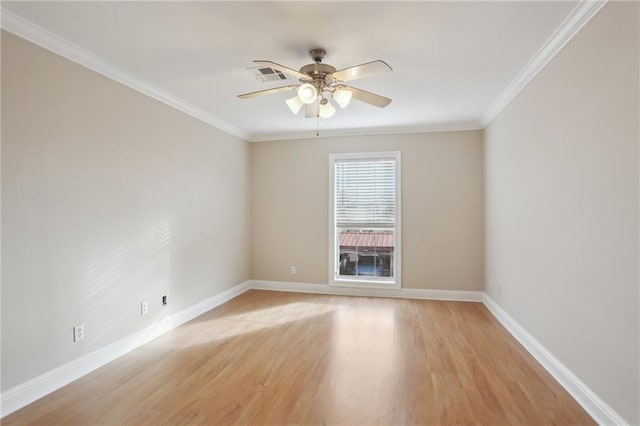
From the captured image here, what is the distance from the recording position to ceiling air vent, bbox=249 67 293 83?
2.93 m

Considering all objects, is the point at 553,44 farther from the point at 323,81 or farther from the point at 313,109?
the point at 313,109

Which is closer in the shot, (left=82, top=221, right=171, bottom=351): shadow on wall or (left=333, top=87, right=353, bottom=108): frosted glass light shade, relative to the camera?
(left=333, top=87, right=353, bottom=108): frosted glass light shade

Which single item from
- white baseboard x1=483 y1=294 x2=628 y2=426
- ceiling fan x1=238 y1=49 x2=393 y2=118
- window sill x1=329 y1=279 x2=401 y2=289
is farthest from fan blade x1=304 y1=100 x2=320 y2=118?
window sill x1=329 y1=279 x2=401 y2=289

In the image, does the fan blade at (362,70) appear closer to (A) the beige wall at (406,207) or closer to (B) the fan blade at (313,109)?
(B) the fan blade at (313,109)

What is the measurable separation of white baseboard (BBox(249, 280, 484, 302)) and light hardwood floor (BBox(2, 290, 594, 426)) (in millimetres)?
846

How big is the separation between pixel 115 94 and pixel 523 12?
3.19 meters

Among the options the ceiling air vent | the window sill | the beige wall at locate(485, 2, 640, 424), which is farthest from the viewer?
the window sill

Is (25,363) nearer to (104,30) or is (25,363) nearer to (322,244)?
(104,30)

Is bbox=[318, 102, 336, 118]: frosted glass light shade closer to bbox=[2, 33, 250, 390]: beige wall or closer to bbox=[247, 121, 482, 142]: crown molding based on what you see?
bbox=[2, 33, 250, 390]: beige wall

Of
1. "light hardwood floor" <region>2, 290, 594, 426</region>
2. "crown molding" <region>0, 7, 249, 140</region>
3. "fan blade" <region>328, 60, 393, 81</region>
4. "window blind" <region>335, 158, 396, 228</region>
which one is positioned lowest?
"light hardwood floor" <region>2, 290, 594, 426</region>

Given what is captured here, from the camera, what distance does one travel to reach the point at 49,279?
2.47m

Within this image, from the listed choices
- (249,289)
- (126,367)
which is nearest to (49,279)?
(126,367)

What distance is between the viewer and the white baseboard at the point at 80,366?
7.37ft

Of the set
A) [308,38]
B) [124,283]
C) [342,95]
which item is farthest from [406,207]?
[124,283]
